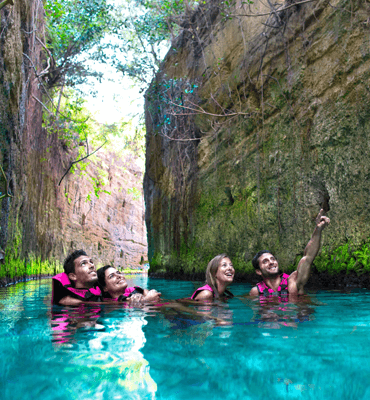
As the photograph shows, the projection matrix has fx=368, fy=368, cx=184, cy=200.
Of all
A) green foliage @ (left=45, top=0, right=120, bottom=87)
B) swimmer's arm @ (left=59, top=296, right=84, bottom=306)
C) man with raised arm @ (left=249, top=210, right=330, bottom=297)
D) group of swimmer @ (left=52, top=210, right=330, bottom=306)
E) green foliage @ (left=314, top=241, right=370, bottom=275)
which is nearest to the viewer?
swimmer's arm @ (left=59, top=296, right=84, bottom=306)

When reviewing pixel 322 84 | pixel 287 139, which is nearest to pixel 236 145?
pixel 287 139

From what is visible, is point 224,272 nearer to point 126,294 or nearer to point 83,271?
Answer: point 126,294

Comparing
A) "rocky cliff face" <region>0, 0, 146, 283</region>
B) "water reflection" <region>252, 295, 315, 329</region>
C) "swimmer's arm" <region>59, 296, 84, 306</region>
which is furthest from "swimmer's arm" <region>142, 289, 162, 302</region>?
"rocky cliff face" <region>0, 0, 146, 283</region>

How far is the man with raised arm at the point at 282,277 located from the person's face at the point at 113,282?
175 centimetres

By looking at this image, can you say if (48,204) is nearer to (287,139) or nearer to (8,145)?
(8,145)

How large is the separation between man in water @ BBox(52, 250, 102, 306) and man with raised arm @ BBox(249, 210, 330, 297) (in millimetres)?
2146

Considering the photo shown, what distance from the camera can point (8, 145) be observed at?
8070 millimetres

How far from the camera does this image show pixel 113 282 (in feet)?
15.0

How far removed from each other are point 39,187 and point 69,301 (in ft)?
37.9

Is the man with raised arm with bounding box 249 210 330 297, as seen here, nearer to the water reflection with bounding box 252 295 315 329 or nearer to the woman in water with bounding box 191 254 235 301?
the water reflection with bounding box 252 295 315 329

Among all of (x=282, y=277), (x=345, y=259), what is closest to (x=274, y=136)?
(x=345, y=259)

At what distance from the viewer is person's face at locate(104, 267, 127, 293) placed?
457 cm

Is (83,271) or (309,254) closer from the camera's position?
(83,271)

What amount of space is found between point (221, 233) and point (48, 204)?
38.0 feet
